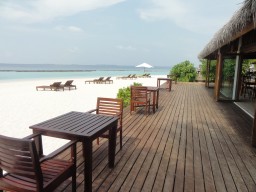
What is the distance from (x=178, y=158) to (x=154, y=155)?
0.36 meters

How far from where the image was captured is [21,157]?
1666mm

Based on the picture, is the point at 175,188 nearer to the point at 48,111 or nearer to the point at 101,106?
the point at 101,106

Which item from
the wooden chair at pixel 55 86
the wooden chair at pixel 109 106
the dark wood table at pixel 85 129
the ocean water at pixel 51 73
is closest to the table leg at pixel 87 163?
the dark wood table at pixel 85 129

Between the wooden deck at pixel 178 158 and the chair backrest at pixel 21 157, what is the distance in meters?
0.72

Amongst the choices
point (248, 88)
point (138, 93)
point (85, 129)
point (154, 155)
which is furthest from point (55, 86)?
point (85, 129)

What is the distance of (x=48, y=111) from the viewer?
7.97m

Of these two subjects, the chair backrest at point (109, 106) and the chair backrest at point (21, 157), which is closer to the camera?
the chair backrest at point (21, 157)

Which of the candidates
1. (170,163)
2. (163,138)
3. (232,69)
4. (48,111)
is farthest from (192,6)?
(170,163)

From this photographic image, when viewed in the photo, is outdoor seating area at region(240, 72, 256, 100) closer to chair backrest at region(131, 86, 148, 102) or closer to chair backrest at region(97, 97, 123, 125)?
chair backrest at region(131, 86, 148, 102)

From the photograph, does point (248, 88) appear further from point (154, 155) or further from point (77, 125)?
point (77, 125)

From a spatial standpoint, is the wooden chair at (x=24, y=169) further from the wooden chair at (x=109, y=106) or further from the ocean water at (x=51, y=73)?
the ocean water at (x=51, y=73)

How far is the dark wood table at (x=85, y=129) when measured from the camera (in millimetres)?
2184

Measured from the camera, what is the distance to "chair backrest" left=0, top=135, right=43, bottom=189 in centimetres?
161

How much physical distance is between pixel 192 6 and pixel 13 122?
429 inches
